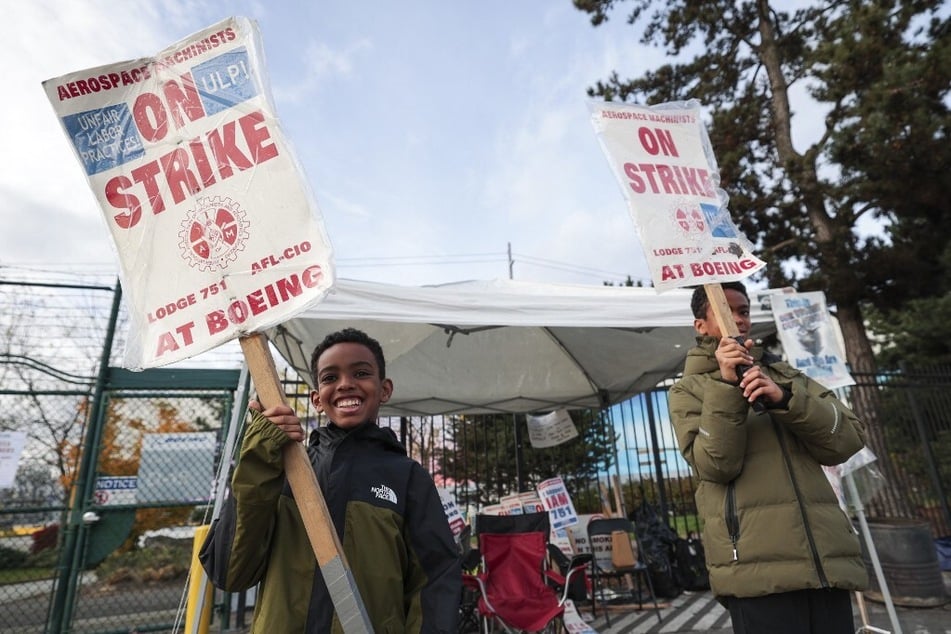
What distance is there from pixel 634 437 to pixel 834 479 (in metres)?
3.67

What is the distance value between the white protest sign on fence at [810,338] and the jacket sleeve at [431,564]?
3675mm

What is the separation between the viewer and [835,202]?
325 inches

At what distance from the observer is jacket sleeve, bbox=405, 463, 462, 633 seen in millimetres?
1362

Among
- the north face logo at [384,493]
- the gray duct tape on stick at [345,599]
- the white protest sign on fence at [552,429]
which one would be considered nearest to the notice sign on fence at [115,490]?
the north face logo at [384,493]

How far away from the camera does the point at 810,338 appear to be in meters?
4.25

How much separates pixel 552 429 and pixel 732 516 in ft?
19.5

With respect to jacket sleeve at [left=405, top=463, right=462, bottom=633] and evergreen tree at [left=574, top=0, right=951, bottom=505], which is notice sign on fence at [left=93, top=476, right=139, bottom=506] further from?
evergreen tree at [left=574, top=0, right=951, bottom=505]

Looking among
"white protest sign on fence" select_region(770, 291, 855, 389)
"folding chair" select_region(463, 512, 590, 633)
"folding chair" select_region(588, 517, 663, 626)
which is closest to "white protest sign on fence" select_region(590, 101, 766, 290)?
"white protest sign on fence" select_region(770, 291, 855, 389)

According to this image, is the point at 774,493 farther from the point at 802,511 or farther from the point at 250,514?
the point at 250,514

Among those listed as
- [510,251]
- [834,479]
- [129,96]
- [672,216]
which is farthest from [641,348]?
[510,251]

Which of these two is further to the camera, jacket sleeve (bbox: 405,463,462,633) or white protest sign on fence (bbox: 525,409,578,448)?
white protest sign on fence (bbox: 525,409,578,448)

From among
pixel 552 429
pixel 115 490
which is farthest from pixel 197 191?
pixel 552 429

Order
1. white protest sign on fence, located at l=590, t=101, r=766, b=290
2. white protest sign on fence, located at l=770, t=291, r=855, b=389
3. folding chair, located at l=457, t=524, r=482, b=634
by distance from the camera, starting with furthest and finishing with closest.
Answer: folding chair, located at l=457, t=524, r=482, b=634
white protest sign on fence, located at l=770, t=291, r=855, b=389
white protest sign on fence, located at l=590, t=101, r=766, b=290

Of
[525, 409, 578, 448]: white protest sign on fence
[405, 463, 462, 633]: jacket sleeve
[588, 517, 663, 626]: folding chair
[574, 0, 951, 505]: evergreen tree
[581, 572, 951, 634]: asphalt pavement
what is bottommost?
[581, 572, 951, 634]: asphalt pavement
